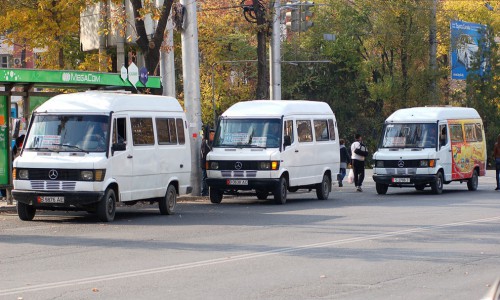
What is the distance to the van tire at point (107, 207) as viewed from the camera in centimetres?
2112

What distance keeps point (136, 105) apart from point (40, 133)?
2163mm

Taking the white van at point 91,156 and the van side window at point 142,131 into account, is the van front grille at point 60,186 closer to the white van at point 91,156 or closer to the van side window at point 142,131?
the white van at point 91,156

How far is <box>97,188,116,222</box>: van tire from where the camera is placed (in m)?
21.1

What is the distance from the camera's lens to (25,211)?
21656 millimetres

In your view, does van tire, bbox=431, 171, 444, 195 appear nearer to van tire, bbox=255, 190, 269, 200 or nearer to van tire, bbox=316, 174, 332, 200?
van tire, bbox=316, 174, 332, 200

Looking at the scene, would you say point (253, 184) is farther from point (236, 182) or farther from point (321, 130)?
point (321, 130)

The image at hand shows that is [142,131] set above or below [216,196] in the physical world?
above

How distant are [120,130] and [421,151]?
13.0 m

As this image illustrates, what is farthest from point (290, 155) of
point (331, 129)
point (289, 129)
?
point (331, 129)

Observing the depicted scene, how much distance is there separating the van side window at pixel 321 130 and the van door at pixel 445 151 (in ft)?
13.3

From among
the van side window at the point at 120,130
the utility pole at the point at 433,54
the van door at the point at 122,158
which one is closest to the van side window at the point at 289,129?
the van door at the point at 122,158

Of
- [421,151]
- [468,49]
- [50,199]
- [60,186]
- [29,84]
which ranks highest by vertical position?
[468,49]

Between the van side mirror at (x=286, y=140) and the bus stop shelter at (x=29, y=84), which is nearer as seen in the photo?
the bus stop shelter at (x=29, y=84)

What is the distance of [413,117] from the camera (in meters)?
33.3
